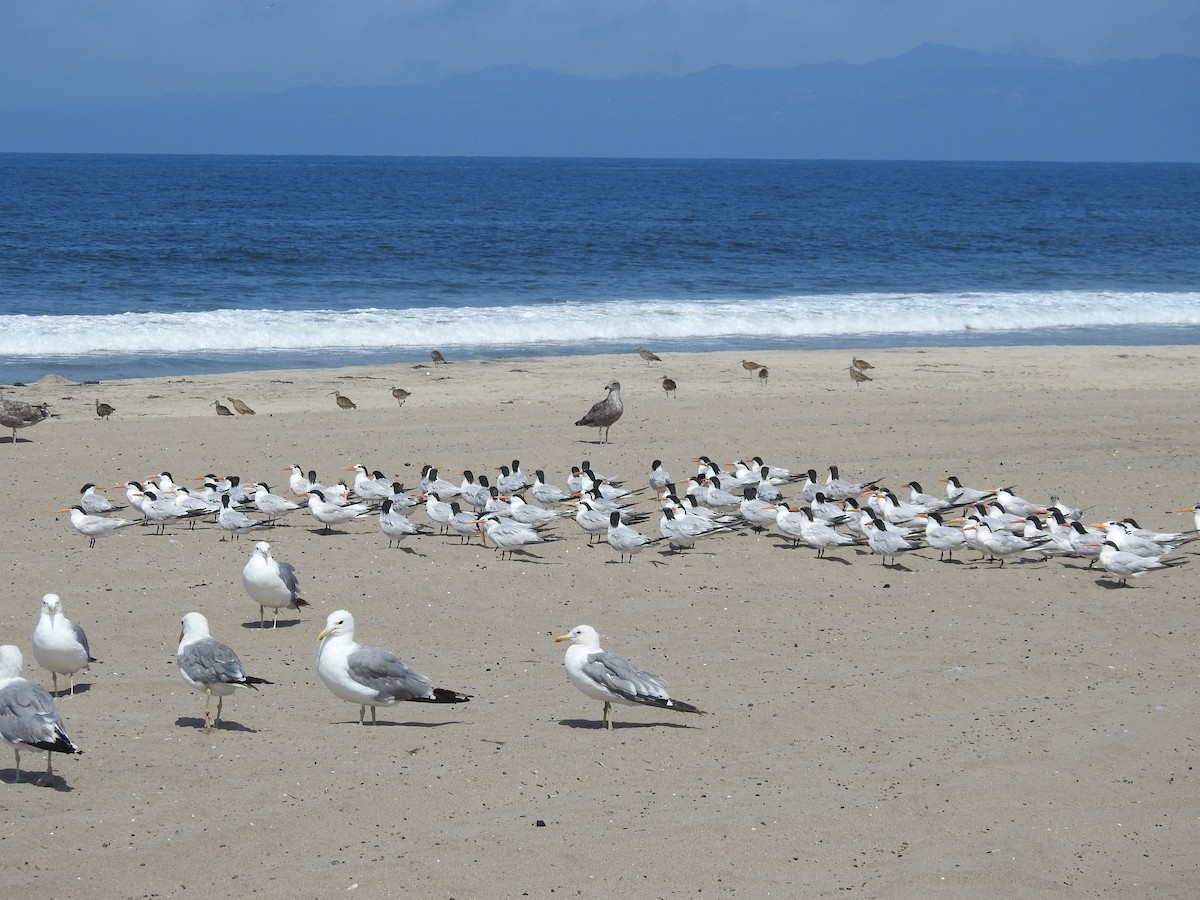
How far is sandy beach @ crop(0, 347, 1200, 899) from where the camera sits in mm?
6598

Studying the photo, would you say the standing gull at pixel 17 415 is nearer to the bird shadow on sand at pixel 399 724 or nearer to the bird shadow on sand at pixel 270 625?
the bird shadow on sand at pixel 270 625

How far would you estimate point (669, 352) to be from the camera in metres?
28.3

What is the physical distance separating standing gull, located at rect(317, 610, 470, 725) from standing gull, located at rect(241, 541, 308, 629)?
6.52 ft

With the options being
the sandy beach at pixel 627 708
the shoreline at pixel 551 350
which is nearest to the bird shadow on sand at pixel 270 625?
the sandy beach at pixel 627 708

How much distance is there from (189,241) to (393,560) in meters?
40.3

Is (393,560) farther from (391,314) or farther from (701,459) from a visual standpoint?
(391,314)

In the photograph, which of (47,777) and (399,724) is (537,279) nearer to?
(399,724)

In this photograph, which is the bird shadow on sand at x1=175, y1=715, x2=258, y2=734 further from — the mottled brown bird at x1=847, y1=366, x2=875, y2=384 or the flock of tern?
the mottled brown bird at x1=847, y1=366, x2=875, y2=384

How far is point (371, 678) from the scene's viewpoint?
26.9 feet

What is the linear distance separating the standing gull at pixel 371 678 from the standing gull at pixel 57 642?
1.55m

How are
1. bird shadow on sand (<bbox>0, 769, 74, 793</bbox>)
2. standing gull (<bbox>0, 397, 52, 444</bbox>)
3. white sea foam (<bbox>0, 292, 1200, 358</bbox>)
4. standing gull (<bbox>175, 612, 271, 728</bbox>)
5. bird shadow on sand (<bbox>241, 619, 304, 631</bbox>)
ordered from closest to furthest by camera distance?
bird shadow on sand (<bbox>0, 769, 74, 793</bbox>), standing gull (<bbox>175, 612, 271, 728</bbox>), bird shadow on sand (<bbox>241, 619, 304, 631</bbox>), standing gull (<bbox>0, 397, 52, 444</bbox>), white sea foam (<bbox>0, 292, 1200, 358</bbox>)

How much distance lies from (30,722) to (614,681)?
3.15 m

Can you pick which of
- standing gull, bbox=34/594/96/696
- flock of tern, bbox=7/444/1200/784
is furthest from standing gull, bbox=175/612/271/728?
flock of tern, bbox=7/444/1200/784

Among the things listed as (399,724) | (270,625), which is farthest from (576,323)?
(399,724)
